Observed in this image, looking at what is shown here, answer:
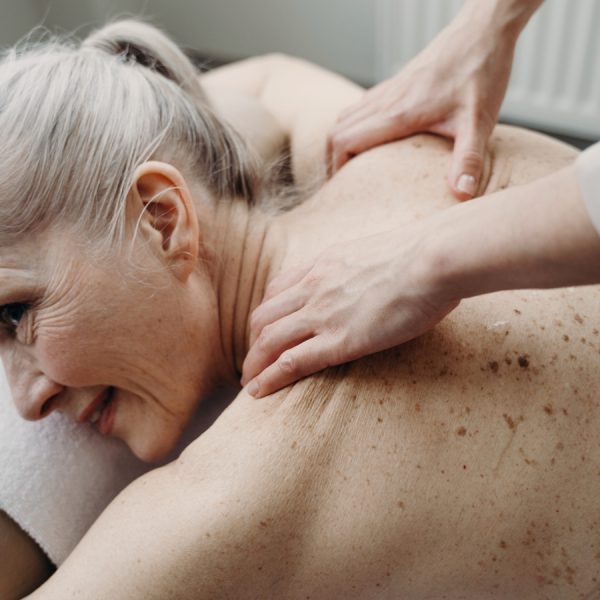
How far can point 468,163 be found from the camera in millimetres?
1021

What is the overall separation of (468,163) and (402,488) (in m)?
0.47

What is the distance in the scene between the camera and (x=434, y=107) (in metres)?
1.12

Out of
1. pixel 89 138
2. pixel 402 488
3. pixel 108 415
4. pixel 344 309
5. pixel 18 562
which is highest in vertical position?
pixel 89 138

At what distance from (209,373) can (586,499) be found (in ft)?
1.67

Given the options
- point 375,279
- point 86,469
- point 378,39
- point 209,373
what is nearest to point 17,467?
point 86,469

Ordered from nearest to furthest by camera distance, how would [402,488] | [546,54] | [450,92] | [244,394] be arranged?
[402,488] → [244,394] → [450,92] → [546,54]

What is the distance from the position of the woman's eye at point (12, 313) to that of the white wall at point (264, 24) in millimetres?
1737

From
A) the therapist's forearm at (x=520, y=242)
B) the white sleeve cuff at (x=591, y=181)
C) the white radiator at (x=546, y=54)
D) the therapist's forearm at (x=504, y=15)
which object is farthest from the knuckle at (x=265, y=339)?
the white radiator at (x=546, y=54)

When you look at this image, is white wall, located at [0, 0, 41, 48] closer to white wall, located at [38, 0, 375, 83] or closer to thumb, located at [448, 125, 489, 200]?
white wall, located at [38, 0, 375, 83]

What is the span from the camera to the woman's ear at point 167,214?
0.90 meters

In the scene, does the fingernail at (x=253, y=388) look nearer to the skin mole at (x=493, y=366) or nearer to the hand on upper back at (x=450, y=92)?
the skin mole at (x=493, y=366)

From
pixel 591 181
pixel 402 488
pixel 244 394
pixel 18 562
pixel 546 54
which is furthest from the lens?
pixel 546 54

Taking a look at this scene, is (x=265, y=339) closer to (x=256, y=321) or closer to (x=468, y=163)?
(x=256, y=321)

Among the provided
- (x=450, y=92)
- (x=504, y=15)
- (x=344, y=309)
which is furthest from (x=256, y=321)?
(x=504, y=15)
